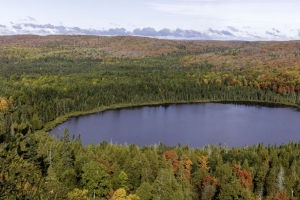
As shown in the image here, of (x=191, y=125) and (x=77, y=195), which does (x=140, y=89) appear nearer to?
(x=191, y=125)

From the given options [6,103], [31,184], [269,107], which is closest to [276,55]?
[269,107]

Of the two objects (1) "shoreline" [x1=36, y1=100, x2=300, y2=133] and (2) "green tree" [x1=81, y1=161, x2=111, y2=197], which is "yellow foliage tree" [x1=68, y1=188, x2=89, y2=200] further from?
(1) "shoreline" [x1=36, y1=100, x2=300, y2=133]

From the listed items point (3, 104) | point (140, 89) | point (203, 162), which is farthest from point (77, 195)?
point (140, 89)

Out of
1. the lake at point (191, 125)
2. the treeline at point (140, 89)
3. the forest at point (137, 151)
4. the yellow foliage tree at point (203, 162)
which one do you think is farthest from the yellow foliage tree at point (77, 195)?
the treeline at point (140, 89)

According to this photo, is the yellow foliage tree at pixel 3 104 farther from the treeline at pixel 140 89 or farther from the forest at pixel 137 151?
the treeline at pixel 140 89

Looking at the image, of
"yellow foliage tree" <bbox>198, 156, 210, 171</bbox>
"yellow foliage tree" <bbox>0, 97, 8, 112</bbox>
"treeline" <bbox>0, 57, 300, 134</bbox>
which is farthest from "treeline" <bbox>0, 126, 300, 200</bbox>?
"treeline" <bbox>0, 57, 300, 134</bbox>

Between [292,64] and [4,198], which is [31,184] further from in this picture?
[292,64]
